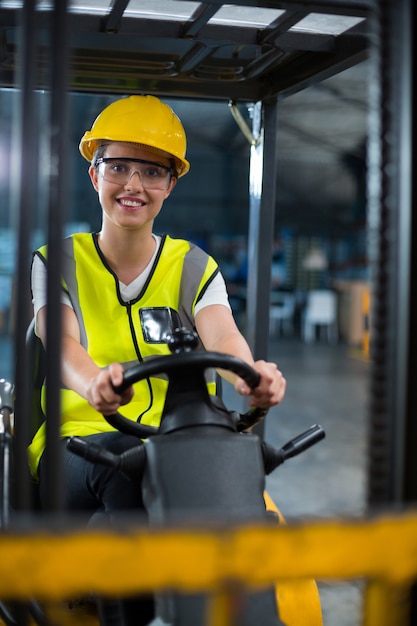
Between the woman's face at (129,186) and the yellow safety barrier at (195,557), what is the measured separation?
1427 millimetres

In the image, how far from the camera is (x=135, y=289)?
97.4 inches

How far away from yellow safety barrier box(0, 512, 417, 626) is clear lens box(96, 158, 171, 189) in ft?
4.76

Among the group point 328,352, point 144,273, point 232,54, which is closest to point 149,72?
point 232,54

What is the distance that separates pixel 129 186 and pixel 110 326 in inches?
16.8

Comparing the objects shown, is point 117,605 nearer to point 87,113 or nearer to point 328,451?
point 328,451

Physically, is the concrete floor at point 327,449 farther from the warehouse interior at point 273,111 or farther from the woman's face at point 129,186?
the woman's face at point 129,186

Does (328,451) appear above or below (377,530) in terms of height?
below

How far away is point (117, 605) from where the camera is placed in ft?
6.12

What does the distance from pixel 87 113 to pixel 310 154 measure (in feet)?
24.7

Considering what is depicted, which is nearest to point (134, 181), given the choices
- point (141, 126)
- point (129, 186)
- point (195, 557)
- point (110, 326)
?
point (129, 186)

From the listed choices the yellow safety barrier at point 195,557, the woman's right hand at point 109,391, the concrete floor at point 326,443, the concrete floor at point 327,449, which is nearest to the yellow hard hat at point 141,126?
the woman's right hand at point 109,391

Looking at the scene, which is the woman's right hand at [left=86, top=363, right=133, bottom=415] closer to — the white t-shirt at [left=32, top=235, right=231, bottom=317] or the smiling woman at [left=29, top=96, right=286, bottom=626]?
the smiling woman at [left=29, top=96, right=286, bottom=626]

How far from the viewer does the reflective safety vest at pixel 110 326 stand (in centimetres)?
237

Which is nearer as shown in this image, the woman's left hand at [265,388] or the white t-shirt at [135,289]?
the woman's left hand at [265,388]
